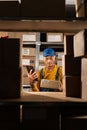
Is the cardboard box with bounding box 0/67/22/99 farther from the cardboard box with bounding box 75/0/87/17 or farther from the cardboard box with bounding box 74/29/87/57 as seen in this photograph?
the cardboard box with bounding box 75/0/87/17

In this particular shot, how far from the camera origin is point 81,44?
1800 millimetres

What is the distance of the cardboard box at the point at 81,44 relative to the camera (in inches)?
69.0

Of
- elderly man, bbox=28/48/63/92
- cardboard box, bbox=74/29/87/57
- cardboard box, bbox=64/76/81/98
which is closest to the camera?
cardboard box, bbox=74/29/87/57

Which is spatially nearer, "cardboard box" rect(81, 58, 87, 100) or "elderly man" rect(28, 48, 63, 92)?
"cardboard box" rect(81, 58, 87, 100)

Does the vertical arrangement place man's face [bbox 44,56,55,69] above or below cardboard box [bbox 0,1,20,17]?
below

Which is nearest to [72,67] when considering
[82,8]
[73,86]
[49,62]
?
[73,86]

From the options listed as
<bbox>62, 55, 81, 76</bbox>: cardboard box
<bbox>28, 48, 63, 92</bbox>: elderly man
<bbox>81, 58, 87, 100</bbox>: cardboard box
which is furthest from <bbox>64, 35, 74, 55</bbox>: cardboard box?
<bbox>28, 48, 63, 92</bbox>: elderly man

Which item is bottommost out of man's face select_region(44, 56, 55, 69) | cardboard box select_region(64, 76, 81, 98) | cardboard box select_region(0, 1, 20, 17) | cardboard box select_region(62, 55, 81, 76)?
cardboard box select_region(64, 76, 81, 98)

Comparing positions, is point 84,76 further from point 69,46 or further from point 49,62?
point 49,62

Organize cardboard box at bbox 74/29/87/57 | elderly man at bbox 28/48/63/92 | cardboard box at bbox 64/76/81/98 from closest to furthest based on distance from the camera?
cardboard box at bbox 74/29/87/57 < cardboard box at bbox 64/76/81/98 < elderly man at bbox 28/48/63/92

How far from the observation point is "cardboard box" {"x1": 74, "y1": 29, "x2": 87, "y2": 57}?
175cm

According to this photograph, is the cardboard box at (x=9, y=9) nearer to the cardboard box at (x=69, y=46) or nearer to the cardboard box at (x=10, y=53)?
the cardboard box at (x=10, y=53)
